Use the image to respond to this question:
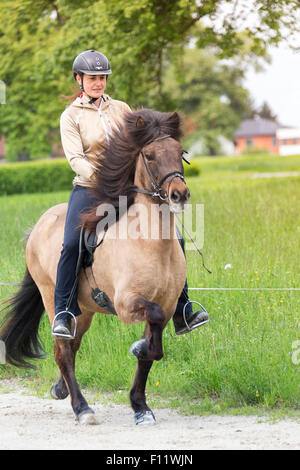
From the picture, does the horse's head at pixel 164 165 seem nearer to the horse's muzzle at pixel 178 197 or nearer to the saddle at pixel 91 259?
the horse's muzzle at pixel 178 197

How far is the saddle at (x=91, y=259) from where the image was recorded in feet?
18.5

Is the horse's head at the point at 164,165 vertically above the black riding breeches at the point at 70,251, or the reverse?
the horse's head at the point at 164,165

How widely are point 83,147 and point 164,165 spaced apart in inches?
46.9

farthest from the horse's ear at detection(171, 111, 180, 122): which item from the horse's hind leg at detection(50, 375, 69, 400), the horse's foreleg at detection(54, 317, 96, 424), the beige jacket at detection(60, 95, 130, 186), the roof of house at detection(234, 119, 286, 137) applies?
the roof of house at detection(234, 119, 286, 137)

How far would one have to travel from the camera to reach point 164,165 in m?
4.93

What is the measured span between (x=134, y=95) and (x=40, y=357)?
12.4 m

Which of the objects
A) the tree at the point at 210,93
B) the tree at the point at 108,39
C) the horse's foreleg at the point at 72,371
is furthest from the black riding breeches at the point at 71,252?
the tree at the point at 210,93

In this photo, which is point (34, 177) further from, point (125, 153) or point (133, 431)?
point (133, 431)

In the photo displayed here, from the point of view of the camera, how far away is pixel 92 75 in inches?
228

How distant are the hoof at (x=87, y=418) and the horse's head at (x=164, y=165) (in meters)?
1.85

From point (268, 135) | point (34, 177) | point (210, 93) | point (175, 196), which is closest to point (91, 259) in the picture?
point (175, 196)

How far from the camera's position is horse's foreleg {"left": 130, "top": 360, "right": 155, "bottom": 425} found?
552 cm

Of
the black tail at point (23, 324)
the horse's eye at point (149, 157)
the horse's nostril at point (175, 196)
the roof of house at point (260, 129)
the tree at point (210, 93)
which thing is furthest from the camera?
the roof of house at point (260, 129)

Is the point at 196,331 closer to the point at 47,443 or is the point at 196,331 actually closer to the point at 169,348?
the point at 169,348
